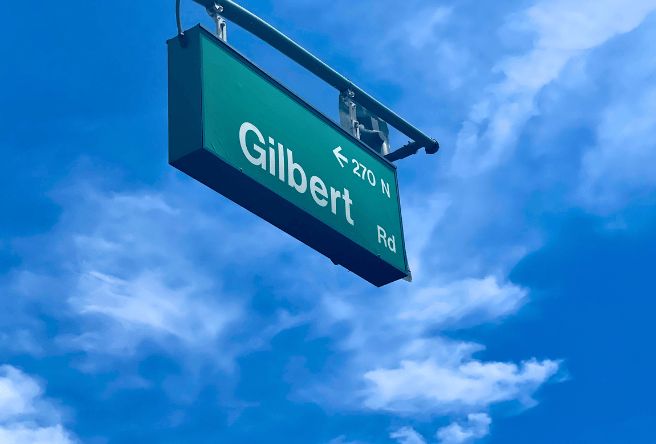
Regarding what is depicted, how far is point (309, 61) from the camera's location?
730 centimetres

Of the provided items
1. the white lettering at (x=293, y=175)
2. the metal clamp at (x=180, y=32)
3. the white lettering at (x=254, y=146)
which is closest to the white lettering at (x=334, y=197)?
the white lettering at (x=293, y=175)

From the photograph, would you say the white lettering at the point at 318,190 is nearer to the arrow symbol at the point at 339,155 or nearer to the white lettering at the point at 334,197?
the white lettering at the point at 334,197

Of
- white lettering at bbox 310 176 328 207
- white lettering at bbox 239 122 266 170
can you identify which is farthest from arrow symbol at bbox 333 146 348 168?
white lettering at bbox 239 122 266 170

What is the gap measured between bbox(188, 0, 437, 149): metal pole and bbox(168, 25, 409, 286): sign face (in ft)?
2.84

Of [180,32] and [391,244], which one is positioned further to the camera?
[391,244]

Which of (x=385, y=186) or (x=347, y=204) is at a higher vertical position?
(x=385, y=186)

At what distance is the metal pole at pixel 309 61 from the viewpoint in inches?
263

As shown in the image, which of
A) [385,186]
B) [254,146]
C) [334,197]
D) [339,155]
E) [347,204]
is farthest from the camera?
[385,186]

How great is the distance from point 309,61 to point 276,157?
1822mm

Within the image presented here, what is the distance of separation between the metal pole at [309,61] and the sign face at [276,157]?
866mm

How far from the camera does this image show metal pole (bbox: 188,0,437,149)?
6.69 meters

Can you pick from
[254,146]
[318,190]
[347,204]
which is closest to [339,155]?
[347,204]

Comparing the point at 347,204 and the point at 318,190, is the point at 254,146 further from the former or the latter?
the point at 347,204

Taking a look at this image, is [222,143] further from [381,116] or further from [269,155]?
[381,116]
